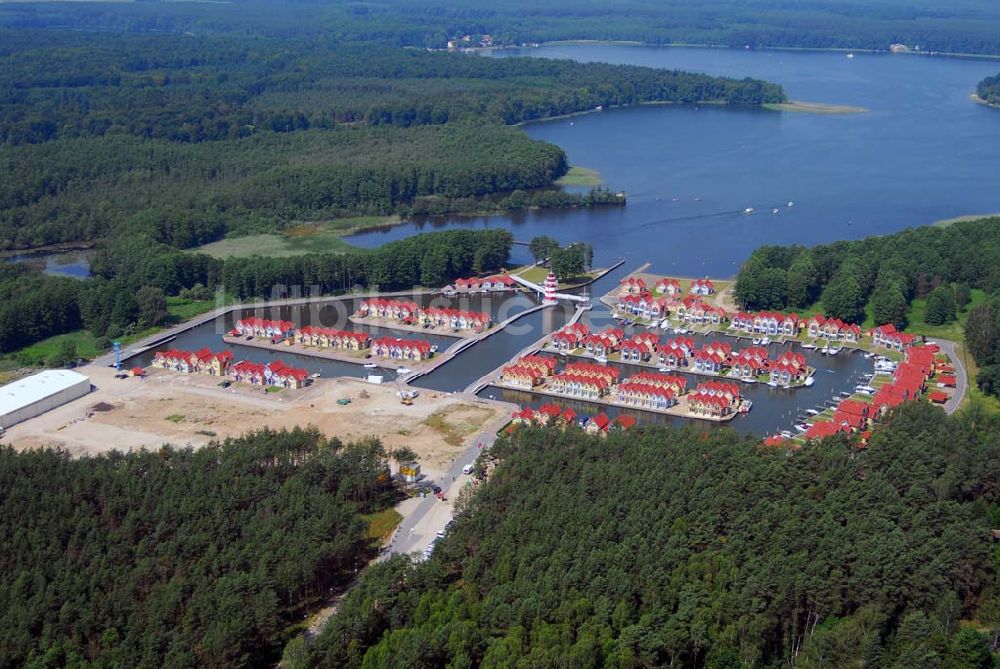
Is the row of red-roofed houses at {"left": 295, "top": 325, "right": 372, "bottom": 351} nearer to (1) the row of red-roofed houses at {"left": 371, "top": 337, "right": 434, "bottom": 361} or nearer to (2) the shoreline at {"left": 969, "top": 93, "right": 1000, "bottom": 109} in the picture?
(1) the row of red-roofed houses at {"left": 371, "top": 337, "right": 434, "bottom": 361}

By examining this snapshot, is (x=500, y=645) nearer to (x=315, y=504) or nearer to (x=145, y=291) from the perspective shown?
(x=315, y=504)

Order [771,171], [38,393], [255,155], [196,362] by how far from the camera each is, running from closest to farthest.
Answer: [38,393] < [196,362] < [771,171] < [255,155]

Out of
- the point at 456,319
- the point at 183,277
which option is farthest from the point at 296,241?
the point at 456,319

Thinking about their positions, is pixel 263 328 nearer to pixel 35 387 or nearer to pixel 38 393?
pixel 35 387

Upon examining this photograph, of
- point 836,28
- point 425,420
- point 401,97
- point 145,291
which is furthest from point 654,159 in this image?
point 836,28

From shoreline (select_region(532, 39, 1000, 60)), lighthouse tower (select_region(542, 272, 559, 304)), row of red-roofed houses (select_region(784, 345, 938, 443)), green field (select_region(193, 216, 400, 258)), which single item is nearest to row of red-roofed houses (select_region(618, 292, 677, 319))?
lighthouse tower (select_region(542, 272, 559, 304))
